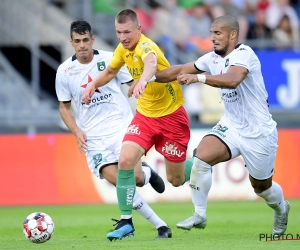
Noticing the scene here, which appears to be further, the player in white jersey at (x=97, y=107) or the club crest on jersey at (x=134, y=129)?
the player in white jersey at (x=97, y=107)

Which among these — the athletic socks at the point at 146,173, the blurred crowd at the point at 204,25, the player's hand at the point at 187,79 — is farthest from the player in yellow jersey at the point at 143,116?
the blurred crowd at the point at 204,25

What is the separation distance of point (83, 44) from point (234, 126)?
2.39 metres

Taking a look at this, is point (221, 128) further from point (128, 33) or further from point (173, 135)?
point (128, 33)

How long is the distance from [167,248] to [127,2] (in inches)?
533

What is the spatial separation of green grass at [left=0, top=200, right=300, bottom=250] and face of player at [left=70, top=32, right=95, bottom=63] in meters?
2.38

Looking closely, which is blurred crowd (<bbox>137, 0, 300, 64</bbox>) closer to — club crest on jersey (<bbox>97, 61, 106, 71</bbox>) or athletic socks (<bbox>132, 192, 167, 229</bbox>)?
club crest on jersey (<bbox>97, 61, 106, 71</bbox>)

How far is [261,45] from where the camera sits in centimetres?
2025

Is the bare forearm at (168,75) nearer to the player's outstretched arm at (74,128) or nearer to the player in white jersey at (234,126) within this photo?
the player in white jersey at (234,126)

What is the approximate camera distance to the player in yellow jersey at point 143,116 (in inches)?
363

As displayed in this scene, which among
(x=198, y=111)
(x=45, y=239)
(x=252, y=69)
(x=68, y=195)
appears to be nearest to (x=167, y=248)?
(x=45, y=239)

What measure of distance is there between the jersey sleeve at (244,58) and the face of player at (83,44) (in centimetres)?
227

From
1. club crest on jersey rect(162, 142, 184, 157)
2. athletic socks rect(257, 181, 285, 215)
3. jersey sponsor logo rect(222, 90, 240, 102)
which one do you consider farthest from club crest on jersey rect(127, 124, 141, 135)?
athletic socks rect(257, 181, 285, 215)

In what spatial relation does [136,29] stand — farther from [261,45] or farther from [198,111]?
[261,45]

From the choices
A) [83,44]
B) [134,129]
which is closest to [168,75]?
[134,129]
